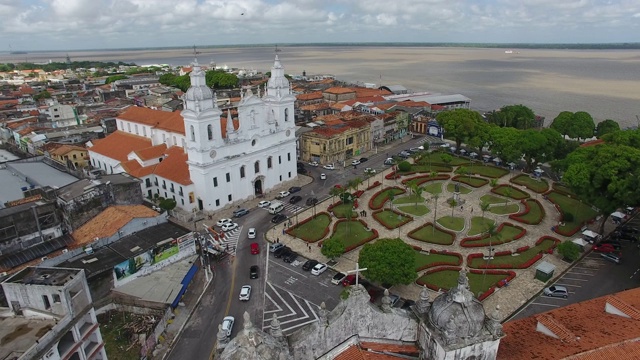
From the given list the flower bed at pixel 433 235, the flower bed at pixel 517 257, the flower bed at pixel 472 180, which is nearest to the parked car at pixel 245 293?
the flower bed at pixel 433 235

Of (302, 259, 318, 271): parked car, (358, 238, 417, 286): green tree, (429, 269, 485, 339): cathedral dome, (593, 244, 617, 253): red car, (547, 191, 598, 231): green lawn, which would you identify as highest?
(429, 269, 485, 339): cathedral dome

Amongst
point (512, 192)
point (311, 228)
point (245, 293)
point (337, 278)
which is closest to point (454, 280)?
point (337, 278)

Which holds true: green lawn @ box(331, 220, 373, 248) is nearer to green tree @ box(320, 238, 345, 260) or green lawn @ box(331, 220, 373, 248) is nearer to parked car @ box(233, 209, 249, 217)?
green tree @ box(320, 238, 345, 260)

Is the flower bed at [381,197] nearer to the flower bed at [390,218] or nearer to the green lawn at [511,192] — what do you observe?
the flower bed at [390,218]

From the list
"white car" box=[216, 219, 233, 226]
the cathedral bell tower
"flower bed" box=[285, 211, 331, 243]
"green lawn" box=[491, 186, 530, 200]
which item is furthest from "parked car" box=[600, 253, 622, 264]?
the cathedral bell tower

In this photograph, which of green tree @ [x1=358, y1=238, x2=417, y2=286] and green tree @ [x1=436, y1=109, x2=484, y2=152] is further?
green tree @ [x1=436, y1=109, x2=484, y2=152]

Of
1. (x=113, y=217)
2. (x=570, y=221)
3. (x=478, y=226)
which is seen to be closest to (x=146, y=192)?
(x=113, y=217)

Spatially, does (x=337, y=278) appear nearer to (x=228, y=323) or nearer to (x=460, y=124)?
(x=228, y=323)
